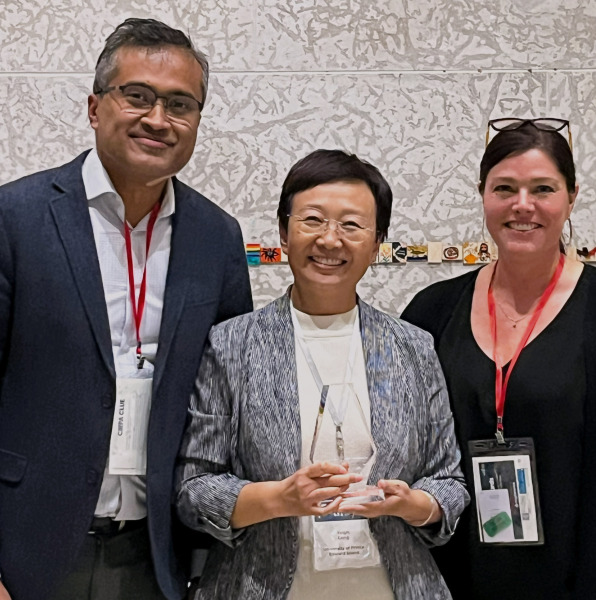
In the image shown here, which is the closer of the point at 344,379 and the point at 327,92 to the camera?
the point at 344,379

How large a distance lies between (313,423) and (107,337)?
0.49 meters

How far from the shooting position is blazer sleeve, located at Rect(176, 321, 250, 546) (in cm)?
179

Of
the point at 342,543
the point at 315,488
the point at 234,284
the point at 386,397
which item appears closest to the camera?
the point at 315,488

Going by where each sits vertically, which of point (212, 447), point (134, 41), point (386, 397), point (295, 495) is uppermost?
point (134, 41)

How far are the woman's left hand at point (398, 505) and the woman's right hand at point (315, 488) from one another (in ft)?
0.16

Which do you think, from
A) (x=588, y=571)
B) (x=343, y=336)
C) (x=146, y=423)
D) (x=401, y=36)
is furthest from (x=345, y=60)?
(x=588, y=571)

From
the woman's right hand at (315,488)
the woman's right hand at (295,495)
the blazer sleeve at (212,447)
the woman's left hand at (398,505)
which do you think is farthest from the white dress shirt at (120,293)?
the woman's left hand at (398,505)

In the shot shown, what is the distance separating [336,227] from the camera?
1.87 meters

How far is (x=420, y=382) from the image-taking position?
191 centimetres

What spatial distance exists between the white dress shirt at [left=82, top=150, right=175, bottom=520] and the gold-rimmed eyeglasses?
37cm

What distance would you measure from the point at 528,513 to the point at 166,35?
142 centimetres

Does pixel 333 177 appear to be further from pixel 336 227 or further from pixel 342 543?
pixel 342 543

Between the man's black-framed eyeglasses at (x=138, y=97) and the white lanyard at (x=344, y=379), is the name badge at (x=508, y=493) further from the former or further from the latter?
the man's black-framed eyeglasses at (x=138, y=97)

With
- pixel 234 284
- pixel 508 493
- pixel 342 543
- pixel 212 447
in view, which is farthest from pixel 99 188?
pixel 508 493
